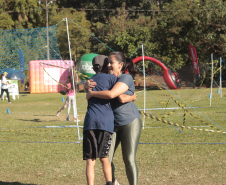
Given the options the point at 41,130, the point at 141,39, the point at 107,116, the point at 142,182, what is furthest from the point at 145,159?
the point at 141,39

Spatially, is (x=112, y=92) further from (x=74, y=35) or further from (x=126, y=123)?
(x=74, y=35)

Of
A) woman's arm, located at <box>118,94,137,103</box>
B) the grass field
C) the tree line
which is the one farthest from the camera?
the tree line

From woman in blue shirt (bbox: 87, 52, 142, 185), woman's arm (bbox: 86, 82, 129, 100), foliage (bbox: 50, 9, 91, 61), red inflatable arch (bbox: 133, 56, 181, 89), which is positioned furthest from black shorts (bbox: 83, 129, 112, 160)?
foliage (bbox: 50, 9, 91, 61)

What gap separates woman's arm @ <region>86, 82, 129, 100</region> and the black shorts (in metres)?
0.38

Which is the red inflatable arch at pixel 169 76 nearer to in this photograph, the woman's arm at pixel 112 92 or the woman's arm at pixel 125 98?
the woman's arm at pixel 125 98

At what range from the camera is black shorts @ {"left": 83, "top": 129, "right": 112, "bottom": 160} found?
3.50 meters

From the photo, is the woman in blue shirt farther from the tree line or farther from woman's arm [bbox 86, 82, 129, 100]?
the tree line

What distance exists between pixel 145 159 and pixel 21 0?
36.6 meters

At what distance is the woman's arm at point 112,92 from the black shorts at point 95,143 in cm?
38

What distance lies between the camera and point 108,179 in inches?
140

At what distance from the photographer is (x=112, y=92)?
349cm

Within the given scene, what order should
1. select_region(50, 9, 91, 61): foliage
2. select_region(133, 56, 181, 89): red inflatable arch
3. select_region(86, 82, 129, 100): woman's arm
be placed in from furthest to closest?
1. select_region(50, 9, 91, 61): foliage
2. select_region(133, 56, 181, 89): red inflatable arch
3. select_region(86, 82, 129, 100): woman's arm

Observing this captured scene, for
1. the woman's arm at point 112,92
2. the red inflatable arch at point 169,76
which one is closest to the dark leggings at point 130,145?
the woman's arm at point 112,92

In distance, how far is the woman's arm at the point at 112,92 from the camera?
11.4 ft
